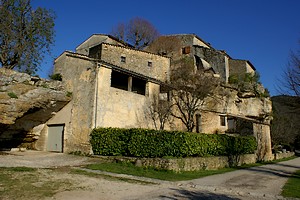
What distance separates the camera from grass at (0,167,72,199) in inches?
247

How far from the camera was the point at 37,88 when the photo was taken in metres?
16.7

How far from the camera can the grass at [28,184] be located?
6281mm

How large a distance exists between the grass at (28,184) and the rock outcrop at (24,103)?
7.14 meters

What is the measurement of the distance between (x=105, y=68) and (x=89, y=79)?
1370mm

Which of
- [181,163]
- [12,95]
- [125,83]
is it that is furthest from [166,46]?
[181,163]

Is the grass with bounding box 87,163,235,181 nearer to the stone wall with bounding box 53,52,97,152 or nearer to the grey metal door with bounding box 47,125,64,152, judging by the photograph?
the stone wall with bounding box 53,52,97,152

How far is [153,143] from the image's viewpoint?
520 inches

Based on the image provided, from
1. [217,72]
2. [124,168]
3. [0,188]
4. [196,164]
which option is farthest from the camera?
[217,72]

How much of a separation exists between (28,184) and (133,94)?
12.0 metres

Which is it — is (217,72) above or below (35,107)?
above

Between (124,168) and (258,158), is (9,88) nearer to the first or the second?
(124,168)

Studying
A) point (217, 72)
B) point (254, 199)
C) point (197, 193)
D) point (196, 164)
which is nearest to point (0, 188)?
point (197, 193)

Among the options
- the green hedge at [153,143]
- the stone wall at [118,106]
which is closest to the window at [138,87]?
the stone wall at [118,106]

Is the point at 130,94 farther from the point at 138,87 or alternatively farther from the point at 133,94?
the point at 138,87
